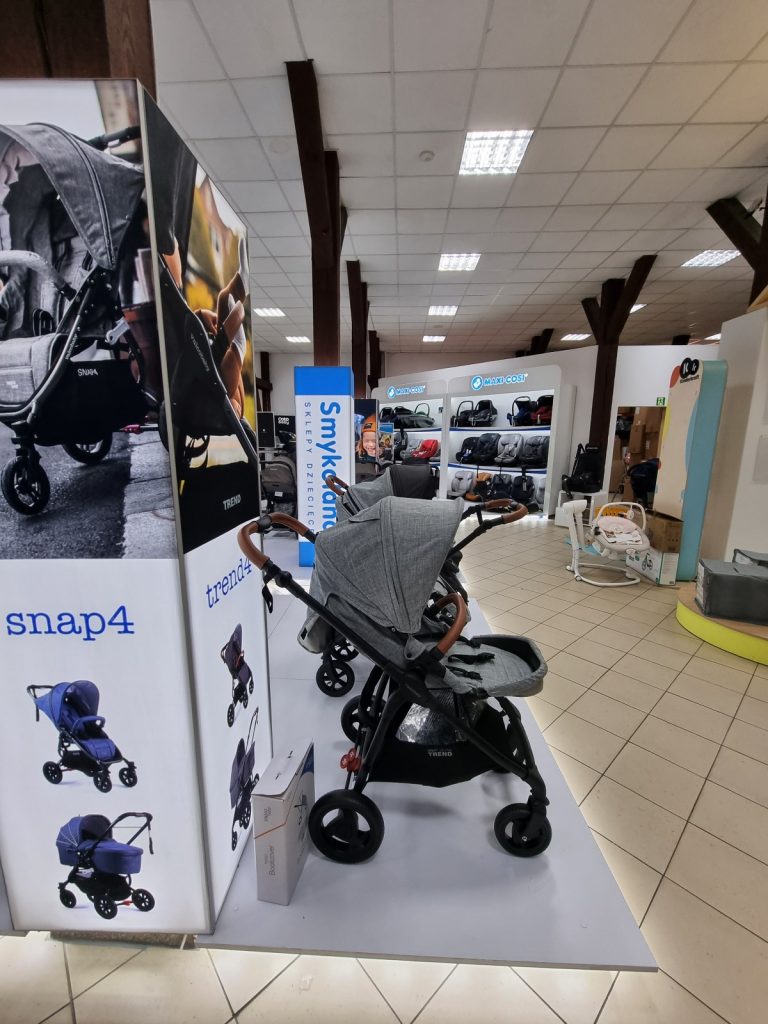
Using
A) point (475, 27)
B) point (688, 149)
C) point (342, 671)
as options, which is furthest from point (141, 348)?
point (688, 149)

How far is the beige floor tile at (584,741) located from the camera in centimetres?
190

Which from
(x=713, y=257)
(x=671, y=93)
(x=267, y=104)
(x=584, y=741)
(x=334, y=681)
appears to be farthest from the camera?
(x=713, y=257)

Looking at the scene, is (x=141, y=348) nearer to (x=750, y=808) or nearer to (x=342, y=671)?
(x=342, y=671)

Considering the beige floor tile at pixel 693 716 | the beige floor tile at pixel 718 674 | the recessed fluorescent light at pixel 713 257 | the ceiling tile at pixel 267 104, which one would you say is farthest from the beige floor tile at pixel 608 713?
the recessed fluorescent light at pixel 713 257

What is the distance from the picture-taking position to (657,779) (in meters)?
1.79

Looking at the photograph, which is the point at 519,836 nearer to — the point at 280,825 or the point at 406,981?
the point at 406,981

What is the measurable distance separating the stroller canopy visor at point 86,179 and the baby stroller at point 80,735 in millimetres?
1034

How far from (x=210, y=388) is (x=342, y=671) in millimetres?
1739

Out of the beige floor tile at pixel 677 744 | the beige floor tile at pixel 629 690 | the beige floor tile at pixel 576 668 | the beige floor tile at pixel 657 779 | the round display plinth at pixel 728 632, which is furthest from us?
the round display plinth at pixel 728 632

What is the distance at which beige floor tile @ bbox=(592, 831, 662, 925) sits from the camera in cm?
131

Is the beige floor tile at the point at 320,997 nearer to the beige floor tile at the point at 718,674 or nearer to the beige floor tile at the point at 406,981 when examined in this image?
the beige floor tile at the point at 406,981

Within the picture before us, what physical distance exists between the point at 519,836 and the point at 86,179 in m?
2.17

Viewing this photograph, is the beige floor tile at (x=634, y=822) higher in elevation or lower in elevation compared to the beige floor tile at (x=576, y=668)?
higher

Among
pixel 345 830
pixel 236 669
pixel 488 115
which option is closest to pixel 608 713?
pixel 345 830
